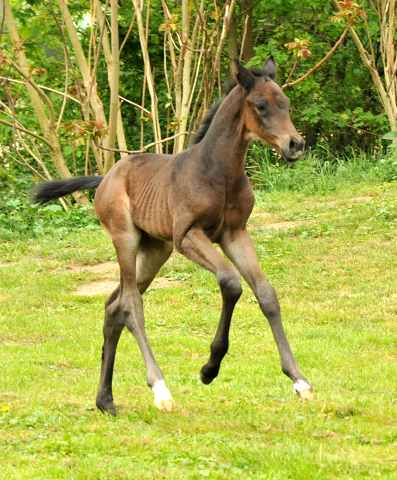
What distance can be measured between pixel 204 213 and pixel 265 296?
71 centimetres

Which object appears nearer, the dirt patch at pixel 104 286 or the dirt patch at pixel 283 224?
the dirt patch at pixel 104 286

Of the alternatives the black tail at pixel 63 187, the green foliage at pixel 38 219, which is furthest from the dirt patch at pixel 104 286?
the black tail at pixel 63 187

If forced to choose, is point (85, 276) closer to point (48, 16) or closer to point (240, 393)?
point (240, 393)

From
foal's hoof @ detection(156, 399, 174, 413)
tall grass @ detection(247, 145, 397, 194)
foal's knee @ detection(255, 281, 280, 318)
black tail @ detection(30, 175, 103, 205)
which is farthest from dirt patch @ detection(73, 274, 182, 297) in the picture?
foal's knee @ detection(255, 281, 280, 318)

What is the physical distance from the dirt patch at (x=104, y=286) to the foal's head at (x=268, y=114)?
5.07 metres

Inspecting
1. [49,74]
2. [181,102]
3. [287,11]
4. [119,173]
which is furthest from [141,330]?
[49,74]

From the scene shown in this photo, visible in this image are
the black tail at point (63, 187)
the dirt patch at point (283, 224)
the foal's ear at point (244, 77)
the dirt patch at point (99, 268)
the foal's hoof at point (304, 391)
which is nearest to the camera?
the foal's hoof at point (304, 391)

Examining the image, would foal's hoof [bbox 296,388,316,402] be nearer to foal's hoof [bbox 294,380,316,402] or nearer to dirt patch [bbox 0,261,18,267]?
foal's hoof [bbox 294,380,316,402]

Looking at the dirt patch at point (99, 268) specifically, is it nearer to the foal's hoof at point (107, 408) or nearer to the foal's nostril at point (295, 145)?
the foal's hoof at point (107, 408)

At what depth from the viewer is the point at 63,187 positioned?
6418mm

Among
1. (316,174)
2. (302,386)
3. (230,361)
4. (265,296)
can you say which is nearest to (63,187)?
(230,361)

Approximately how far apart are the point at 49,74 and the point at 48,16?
175 centimetres

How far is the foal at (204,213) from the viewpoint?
4762 mm

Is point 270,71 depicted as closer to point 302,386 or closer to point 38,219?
point 302,386
